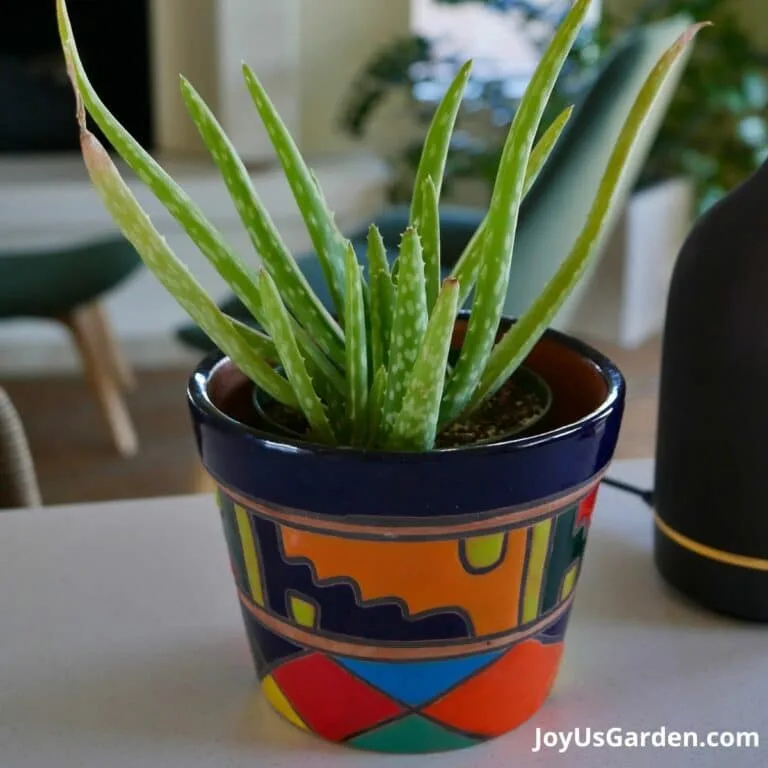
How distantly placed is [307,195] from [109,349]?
1.84 m

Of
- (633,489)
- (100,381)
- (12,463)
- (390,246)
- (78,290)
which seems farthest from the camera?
(100,381)

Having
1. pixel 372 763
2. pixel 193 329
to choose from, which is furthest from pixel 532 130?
pixel 193 329

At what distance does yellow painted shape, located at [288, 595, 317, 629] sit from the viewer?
39cm

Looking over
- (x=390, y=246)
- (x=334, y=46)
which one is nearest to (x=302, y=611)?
(x=390, y=246)

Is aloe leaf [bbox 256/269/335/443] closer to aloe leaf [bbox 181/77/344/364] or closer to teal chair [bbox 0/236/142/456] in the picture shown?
aloe leaf [bbox 181/77/344/364]

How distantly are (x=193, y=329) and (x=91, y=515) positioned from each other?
976 millimetres

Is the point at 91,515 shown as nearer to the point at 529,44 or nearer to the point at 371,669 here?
the point at 371,669

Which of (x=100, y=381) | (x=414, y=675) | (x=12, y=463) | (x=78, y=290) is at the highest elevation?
(x=414, y=675)

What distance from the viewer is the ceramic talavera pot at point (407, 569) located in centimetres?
36

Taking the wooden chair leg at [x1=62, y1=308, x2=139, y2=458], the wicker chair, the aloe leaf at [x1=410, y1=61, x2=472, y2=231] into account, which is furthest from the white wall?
the aloe leaf at [x1=410, y1=61, x2=472, y2=231]

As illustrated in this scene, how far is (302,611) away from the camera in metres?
0.39

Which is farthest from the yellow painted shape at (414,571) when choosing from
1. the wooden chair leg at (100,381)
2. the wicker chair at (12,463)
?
the wooden chair leg at (100,381)

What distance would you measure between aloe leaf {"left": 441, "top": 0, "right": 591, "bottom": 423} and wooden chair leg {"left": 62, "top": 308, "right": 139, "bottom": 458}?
1.71 m

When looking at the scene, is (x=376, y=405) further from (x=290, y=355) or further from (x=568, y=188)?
(x=568, y=188)
